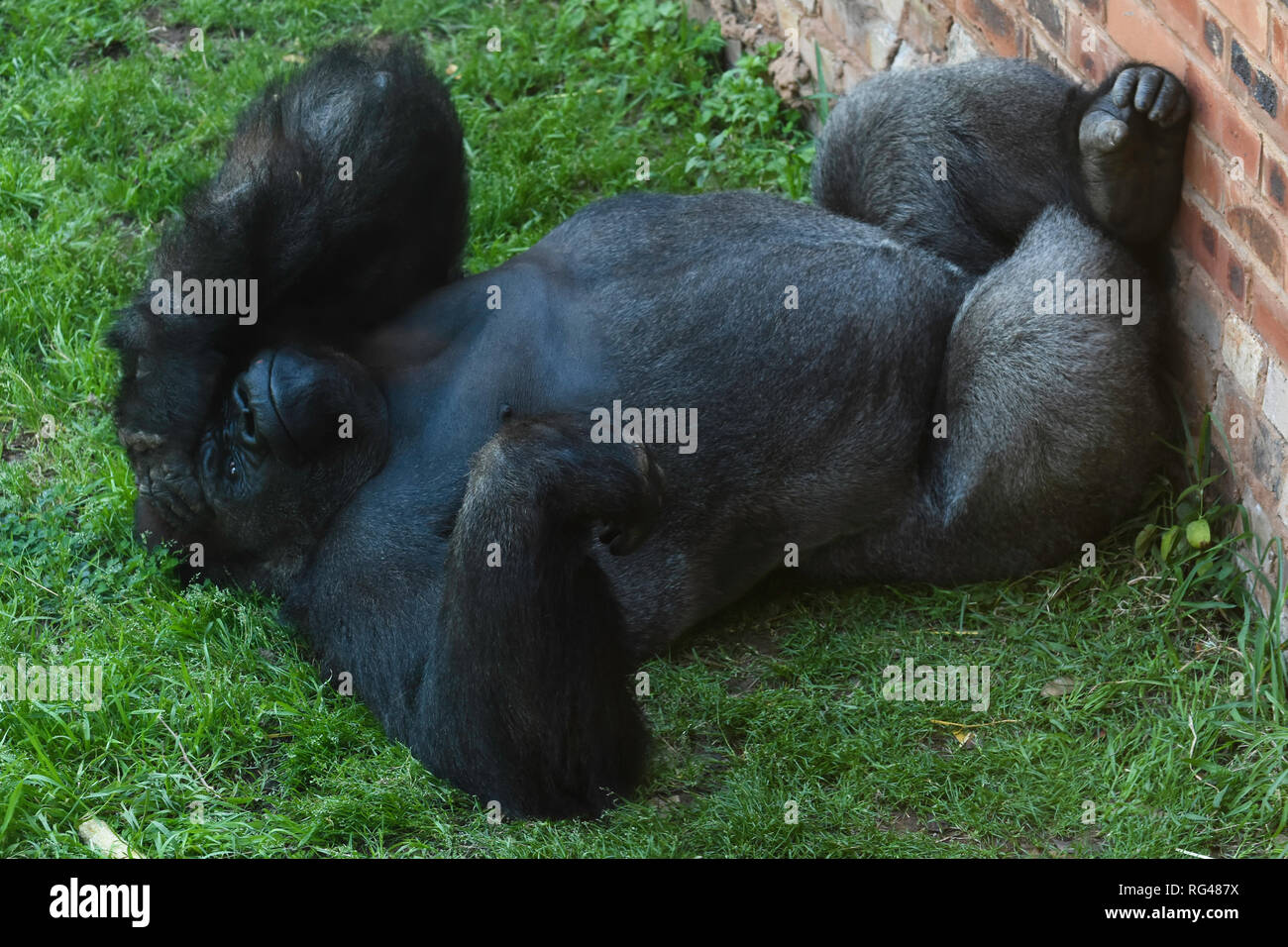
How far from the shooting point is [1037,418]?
420cm

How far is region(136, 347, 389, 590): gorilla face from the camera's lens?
426 cm

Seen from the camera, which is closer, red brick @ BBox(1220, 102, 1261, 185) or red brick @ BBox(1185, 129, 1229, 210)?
red brick @ BBox(1220, 102, 1261, 185)

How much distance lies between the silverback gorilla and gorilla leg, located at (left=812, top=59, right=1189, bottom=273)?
0.04ft

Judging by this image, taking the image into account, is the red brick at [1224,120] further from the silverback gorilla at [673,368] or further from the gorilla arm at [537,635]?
the gorilla arm at [537,635]

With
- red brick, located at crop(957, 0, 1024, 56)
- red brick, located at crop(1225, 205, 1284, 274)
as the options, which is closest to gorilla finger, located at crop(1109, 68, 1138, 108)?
red brick, located at crop(1225, 205, 1284, 274)

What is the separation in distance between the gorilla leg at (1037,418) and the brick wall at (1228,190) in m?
0.17

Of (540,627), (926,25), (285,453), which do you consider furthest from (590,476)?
(926,25)

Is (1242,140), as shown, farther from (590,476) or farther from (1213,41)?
(590,476)

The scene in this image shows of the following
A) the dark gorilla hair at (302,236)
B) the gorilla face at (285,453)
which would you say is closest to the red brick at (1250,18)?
Answer: the dark gorilla hair at (302,236)

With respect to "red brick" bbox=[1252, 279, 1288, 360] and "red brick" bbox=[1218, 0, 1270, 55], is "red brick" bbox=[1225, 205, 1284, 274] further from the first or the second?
"red brick" bbox=[1218, 0, 1270, 55]

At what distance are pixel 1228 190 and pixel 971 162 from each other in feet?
3.04

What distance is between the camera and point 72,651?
14.9 feet
